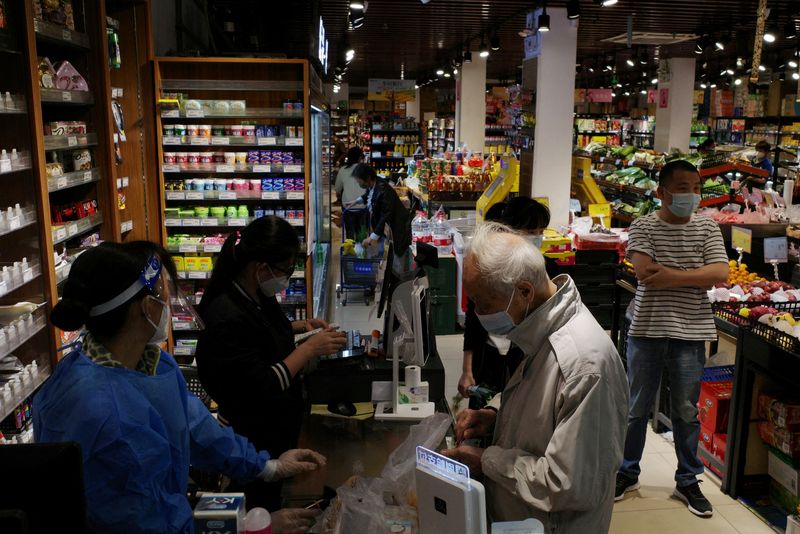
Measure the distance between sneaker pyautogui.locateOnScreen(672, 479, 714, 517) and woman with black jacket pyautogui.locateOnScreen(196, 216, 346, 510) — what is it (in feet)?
7.93

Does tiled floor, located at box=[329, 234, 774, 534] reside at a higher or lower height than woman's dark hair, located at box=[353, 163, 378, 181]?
lower

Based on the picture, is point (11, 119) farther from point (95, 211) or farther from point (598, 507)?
point (598, 507)

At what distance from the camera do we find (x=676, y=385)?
3893 mm

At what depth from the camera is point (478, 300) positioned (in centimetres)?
197

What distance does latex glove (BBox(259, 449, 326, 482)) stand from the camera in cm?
229

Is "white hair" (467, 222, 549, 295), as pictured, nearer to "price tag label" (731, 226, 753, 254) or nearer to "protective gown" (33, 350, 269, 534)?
"protective gown" (33, 350, 269, 534)

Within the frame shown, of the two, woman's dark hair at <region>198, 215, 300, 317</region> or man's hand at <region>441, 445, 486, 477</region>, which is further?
woman's dark hair at <region>198, 215, 300, 317</region>

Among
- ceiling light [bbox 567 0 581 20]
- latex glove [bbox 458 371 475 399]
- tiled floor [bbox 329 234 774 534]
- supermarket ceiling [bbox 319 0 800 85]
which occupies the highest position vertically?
supermarket ceiling [bbox 319 0 800 85]

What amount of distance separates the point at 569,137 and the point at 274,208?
446 centimetres

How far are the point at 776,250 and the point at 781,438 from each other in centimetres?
219

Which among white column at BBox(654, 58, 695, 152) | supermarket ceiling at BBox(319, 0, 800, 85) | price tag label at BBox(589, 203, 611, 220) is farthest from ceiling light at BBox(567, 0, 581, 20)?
white column at BBox(654, 58, 695, 152)

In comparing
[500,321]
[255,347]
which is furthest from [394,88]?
[500,321]

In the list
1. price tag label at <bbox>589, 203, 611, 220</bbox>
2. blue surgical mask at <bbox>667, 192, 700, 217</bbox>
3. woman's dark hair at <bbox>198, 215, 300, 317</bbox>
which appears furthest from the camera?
price tag label at <bbox>589, 203, 611, 220</bbox>

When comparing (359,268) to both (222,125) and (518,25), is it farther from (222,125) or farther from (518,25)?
(518,25)
